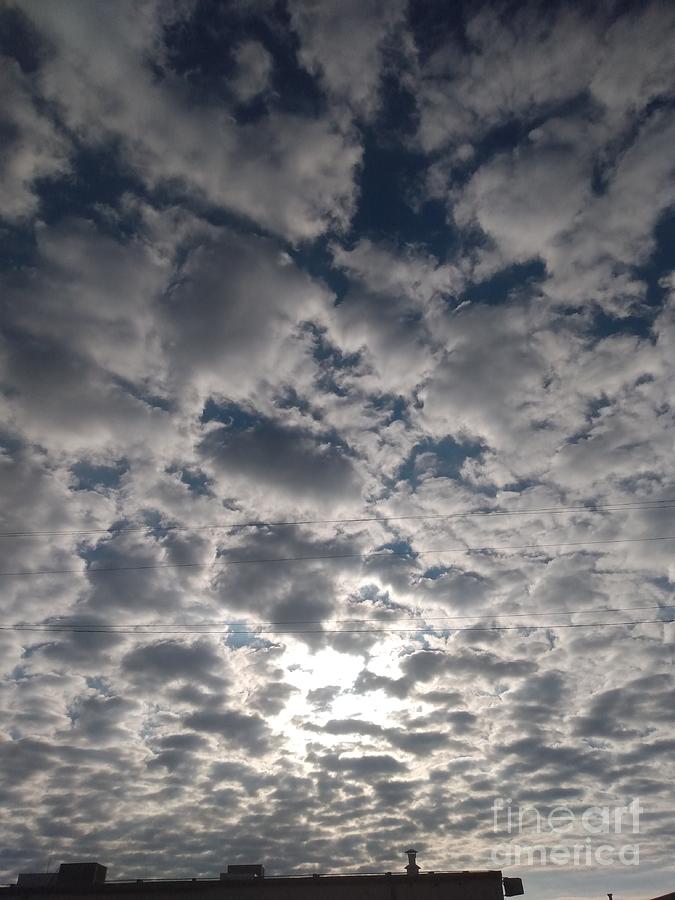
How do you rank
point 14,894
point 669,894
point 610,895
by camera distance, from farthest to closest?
point 610,895 < point 14,894 < point 669,894

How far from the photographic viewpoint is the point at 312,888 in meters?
28.1

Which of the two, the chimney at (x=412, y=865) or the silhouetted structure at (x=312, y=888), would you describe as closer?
the silhouetted structure at (x=312, y=888)

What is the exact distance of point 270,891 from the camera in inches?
1105

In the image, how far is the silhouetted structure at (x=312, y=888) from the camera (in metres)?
28.0

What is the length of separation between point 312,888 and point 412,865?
232 inches

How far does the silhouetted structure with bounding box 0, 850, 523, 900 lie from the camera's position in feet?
91.8

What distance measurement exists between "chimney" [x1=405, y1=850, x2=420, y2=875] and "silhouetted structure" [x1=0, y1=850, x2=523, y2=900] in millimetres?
1185

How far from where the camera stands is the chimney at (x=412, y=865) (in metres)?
29.8

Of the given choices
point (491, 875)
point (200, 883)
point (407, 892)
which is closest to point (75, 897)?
point (200, 883)

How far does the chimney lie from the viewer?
97.8 ft

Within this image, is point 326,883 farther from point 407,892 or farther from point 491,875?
point 491,875

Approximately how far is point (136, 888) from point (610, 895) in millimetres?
28154

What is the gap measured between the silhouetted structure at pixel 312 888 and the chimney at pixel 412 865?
118 cm

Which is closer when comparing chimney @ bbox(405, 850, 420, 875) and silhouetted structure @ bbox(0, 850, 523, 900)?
silhouetted structure @ bbox(0, 850, 523, 900)
